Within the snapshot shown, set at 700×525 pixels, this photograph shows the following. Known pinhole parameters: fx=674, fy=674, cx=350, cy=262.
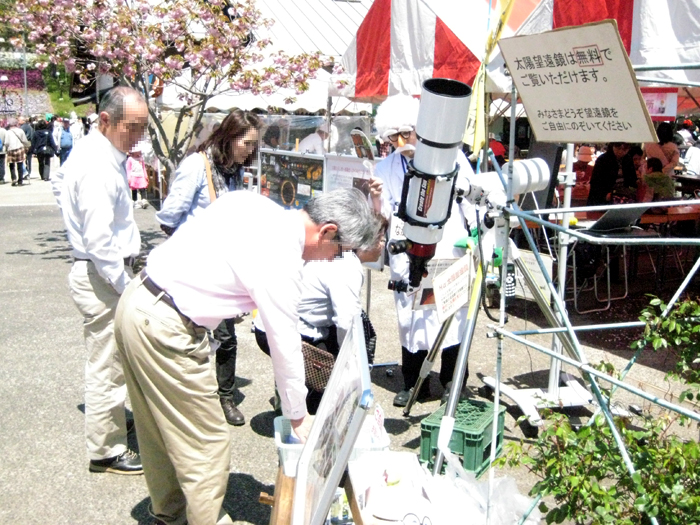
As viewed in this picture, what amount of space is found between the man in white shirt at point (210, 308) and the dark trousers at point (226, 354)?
133 cm

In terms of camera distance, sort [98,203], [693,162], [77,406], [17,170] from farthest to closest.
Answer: [17,170] → [693,162] → [77,406] → [98,203]

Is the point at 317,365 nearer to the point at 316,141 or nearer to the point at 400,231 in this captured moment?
the point at 400,231

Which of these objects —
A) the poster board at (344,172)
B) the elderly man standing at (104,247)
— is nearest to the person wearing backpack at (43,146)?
the poster board at (344,172)

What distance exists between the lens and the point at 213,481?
2488 millimetres

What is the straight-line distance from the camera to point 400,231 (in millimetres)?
4137

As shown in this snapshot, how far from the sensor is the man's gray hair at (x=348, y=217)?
7.38ft

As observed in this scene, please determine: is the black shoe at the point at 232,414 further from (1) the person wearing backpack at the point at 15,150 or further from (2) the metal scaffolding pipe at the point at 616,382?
(1) the person wearing backpack at the point at 15,150

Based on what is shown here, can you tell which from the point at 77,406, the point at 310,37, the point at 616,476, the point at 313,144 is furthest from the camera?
the point at 310,37

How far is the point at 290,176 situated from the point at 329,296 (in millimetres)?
5153

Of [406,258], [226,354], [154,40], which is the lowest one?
[226,354]

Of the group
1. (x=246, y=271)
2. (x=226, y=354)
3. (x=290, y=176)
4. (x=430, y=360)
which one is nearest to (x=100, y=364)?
(x=226, y=354)

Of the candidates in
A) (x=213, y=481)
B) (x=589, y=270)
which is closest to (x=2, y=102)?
(x=589, y=270)

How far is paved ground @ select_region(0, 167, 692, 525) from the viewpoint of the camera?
3.22 m

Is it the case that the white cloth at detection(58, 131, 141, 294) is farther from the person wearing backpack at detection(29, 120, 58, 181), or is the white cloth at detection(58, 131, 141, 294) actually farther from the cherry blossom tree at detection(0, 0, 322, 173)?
the person wearing backpack at detection(29, 120, 58, 181)
